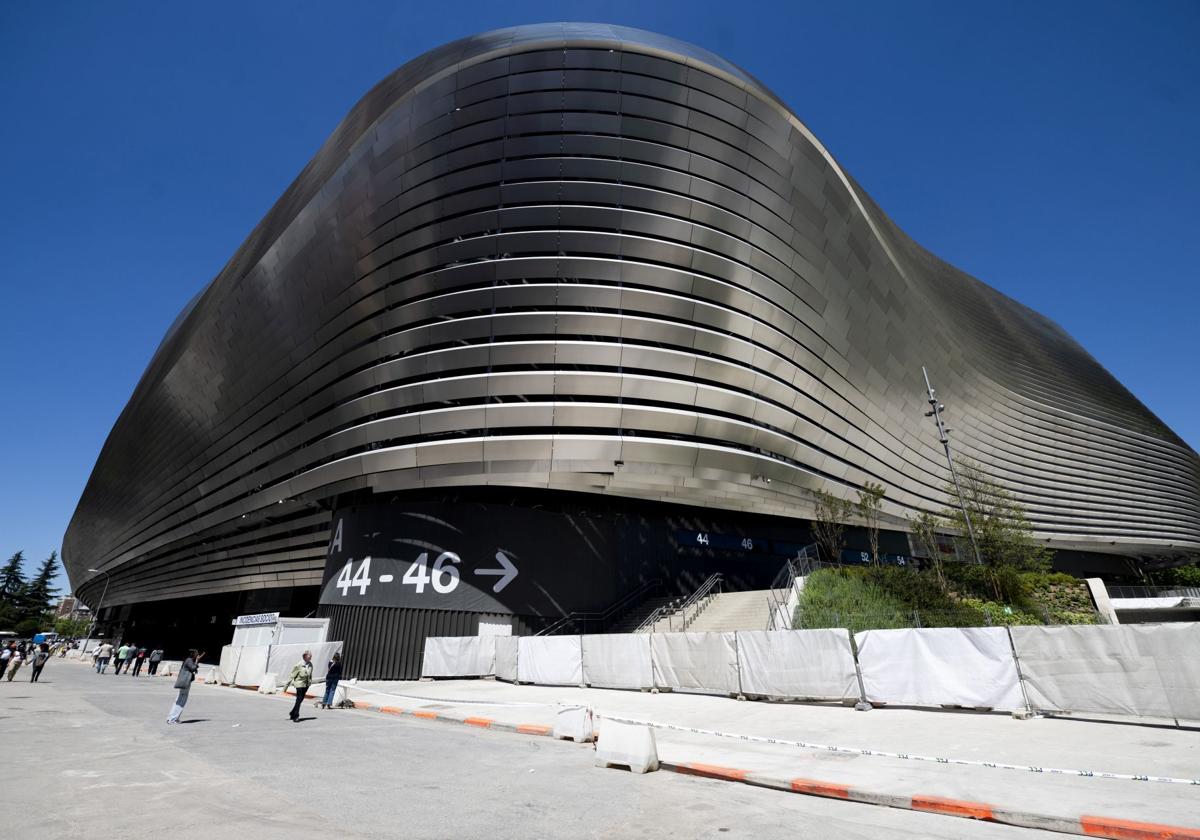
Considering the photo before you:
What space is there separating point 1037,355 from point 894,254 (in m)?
39.8

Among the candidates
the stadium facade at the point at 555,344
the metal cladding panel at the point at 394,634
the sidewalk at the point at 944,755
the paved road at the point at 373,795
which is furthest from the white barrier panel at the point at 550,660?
the paved road at the point at 373,795

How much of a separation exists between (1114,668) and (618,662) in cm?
1252

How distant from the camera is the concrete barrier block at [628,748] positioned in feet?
26.2

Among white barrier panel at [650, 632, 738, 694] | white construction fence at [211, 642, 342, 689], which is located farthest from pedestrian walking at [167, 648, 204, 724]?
white barrier panel at [650, 632, 738, 694]

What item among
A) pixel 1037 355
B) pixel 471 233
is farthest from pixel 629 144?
pixel 1037 355

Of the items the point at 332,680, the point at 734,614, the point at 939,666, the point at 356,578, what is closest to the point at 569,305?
the point at 734,614

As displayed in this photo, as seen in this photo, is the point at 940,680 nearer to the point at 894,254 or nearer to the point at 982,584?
the point at 982,584

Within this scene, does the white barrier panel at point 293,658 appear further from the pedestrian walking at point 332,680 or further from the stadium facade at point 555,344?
the pedestrian walking at point 332,680

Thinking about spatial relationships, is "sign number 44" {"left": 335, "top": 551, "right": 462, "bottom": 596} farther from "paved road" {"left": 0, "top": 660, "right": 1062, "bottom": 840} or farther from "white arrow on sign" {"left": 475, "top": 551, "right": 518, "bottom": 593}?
"paved road" {"left": 0, "top": 660, "right": 1062, "bottom": 840}

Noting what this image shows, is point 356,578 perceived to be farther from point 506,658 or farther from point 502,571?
point 506,658

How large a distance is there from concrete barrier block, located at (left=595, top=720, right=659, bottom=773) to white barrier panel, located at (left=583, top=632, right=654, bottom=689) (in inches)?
385

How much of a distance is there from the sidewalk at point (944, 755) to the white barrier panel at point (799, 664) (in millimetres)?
421

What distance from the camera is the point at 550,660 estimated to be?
2066 centimetres

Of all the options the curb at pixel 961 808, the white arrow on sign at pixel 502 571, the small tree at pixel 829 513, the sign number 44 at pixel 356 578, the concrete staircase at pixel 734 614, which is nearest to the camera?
the curb at pixel 961 808
